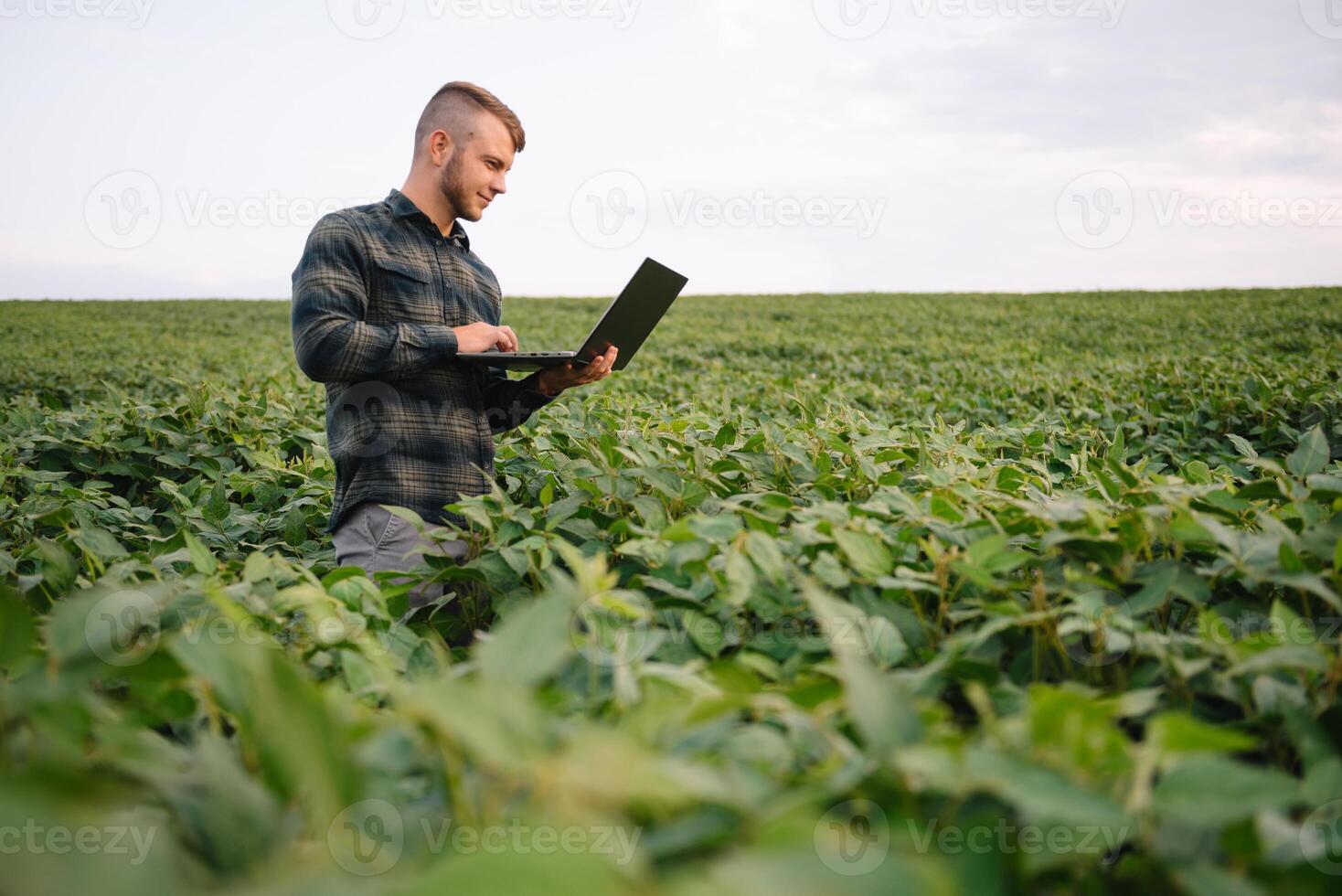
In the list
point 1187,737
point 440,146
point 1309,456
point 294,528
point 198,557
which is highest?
point 440,146

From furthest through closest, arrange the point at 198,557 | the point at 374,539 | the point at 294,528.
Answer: the point at 294,528 → the point at 374,539 → the point at 198,557

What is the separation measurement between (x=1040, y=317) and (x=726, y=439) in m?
17.0

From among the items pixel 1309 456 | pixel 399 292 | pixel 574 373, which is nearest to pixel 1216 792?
pixel 1309 456

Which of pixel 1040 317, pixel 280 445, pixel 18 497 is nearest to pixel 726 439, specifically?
pixel 280 445

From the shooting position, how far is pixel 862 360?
35.2 ft

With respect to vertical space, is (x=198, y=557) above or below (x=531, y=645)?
below

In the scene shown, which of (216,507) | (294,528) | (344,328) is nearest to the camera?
(344,328)

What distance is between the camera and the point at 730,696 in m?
0.81

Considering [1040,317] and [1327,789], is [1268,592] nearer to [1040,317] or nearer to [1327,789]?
[1327,789]

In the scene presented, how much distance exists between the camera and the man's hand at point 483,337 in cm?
267

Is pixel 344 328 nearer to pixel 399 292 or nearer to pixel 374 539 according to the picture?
pixel 399 292

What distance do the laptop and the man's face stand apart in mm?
529

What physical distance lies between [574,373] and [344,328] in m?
0.76

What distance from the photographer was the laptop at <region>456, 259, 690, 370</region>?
2.65m
